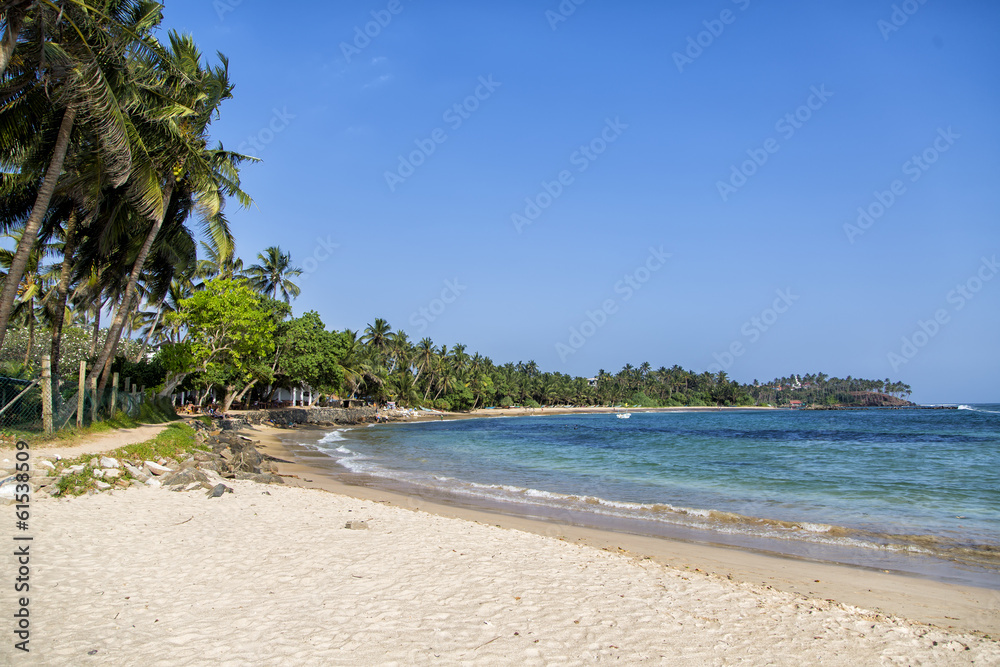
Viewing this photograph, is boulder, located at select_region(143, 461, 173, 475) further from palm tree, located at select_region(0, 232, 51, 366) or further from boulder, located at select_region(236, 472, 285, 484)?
palm tree, located at select_region(0, 232, 51, 366)

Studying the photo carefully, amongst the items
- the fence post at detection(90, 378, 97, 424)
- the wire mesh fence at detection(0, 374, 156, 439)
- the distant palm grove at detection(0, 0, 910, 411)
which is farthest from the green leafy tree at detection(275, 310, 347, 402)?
the wire mesh fence at detection(0, 374, 156, 439)

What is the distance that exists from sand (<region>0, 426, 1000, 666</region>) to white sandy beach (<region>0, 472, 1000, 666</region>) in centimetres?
2

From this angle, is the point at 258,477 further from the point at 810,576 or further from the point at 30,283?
the point at 30,283

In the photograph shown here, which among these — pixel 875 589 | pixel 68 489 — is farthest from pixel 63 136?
pixel 875 589

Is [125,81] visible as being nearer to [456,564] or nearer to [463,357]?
[456,564]

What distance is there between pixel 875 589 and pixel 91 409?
1926 cm

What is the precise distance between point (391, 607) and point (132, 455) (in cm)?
1006

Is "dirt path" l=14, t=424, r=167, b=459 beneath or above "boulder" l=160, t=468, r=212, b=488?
above

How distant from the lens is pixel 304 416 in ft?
177

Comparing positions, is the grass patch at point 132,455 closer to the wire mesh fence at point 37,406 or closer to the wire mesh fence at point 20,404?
the wire mesh fence at point 37,406

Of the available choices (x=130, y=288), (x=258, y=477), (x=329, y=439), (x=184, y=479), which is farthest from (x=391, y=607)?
(x=329, y=439)

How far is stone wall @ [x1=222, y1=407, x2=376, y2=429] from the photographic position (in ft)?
130

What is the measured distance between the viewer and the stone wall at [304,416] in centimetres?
3972

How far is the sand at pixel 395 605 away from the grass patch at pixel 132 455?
92cm
